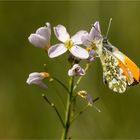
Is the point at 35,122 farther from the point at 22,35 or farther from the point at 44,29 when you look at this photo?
the point at 44,29

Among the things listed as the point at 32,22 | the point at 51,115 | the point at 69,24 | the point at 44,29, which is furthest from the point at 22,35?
the point at 44,29

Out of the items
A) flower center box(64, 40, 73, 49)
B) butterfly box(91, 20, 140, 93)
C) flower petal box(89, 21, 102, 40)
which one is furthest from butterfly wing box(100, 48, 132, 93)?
flower center box(64, 40, 73, 49)

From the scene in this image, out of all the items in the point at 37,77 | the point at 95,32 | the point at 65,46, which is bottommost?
the point at 37,77

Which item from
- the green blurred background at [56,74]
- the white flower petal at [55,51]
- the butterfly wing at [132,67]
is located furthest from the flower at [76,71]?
the green blurred background at [56,74]

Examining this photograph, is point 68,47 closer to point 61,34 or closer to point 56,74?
point 61,34

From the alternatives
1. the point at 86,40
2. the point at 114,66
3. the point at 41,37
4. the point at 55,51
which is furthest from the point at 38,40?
the point at 114,66
